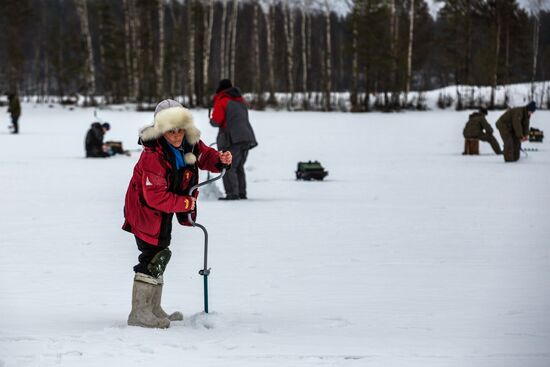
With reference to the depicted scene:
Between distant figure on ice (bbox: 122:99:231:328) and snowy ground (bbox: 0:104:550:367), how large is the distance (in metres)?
0.23

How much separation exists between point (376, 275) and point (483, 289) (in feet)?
2.88

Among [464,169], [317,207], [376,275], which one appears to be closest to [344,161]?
[464,169]

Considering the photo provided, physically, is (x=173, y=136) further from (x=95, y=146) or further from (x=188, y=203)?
(x=95, y=146)

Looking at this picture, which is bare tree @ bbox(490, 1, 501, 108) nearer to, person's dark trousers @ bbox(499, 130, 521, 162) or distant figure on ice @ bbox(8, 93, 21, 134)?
person's dark trousers @ bbox(499, 130, 521, 162)

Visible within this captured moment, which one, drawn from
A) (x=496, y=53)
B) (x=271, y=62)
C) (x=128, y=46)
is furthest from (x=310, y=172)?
(x=128, y=46)

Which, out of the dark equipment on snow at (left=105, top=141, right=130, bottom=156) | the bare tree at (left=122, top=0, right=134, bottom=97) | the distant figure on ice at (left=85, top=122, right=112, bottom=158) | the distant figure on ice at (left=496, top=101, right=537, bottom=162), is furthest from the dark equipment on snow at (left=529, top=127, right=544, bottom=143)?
the bare tree at (left=122, top=0, right=134, bottom=97)

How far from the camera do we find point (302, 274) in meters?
6.30

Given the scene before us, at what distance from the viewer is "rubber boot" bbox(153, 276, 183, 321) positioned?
4605 millimetres

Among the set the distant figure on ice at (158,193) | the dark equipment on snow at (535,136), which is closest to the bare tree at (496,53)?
the dark equipment on snow at (535,136)

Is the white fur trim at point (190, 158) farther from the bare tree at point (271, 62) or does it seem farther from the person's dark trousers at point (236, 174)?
the bare tree at point (271, 62)

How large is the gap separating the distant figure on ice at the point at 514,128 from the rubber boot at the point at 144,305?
1350cm

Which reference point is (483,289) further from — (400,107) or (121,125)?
(400,107)

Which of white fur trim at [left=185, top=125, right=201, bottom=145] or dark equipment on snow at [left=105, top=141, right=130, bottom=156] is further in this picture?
dark equipment on snow at [left=105, top=141, right=130, bottom=156]

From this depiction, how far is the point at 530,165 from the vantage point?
16500mm
